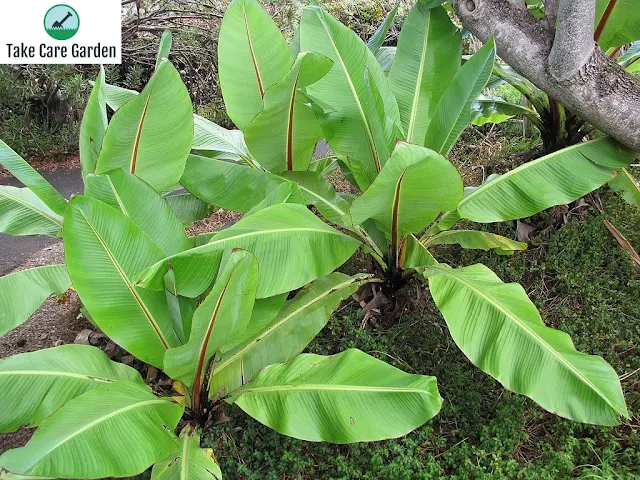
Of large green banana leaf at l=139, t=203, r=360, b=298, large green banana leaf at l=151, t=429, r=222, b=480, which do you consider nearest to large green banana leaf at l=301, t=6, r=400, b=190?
large green banana leaf at l=139, t=203, r=360, b=298

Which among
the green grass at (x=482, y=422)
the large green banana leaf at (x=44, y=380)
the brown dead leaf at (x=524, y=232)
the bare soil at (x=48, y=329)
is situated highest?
the brown dead leaf at (x=524, y=232)

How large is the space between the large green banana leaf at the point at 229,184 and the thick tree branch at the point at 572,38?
1116 millimetres

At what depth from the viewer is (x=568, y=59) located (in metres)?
1.73

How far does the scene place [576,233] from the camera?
7.76 ft

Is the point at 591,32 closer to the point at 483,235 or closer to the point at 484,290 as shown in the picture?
the point at 483,235

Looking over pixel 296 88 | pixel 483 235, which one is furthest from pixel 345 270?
pixel 296 88

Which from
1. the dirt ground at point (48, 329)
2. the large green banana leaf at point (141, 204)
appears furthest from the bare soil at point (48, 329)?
the large green banana leaf at point (141, 204)

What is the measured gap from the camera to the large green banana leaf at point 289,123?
1.56m

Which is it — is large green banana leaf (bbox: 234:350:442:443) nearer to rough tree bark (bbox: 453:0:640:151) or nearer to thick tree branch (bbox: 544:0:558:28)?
rough tree bark (bbox: 453:0:640:151)

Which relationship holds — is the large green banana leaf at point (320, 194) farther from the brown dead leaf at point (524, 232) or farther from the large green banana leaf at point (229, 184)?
the brown dead leaf at point (524, 232)

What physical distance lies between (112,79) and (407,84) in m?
3.61

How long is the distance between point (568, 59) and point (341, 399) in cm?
143

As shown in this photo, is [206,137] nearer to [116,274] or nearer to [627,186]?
[116,274]

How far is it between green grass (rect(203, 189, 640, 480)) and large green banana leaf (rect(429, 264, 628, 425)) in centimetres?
33
